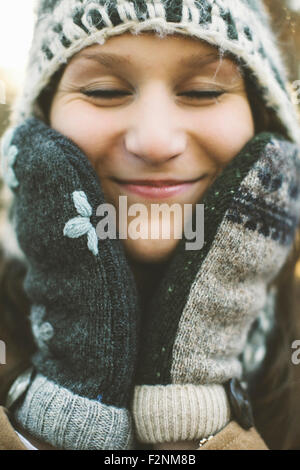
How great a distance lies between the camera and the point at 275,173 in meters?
0.97

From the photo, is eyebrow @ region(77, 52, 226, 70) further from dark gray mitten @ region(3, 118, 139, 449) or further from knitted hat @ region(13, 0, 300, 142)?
dark gray mitten @ region(3, 118, 139, 449)

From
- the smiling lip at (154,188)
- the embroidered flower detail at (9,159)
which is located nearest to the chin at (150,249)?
the smiling lip at (154,188)

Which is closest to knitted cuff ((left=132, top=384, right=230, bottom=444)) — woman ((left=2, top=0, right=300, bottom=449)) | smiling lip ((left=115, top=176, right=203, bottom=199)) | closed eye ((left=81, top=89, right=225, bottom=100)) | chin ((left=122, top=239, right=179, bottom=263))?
woman ((left=2, top=0, right=300, bottom=449))

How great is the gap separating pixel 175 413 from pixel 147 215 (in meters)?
0.49

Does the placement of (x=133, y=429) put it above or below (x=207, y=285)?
below

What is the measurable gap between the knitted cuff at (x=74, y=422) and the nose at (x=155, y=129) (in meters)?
0.59

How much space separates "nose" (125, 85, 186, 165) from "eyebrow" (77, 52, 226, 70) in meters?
0.08

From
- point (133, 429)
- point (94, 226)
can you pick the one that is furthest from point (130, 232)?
point (133, 429)

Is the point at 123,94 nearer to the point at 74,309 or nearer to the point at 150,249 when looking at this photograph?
the point at 150,249

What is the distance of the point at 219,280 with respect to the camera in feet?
3.08

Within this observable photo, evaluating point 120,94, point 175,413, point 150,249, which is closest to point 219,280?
point 150,249
